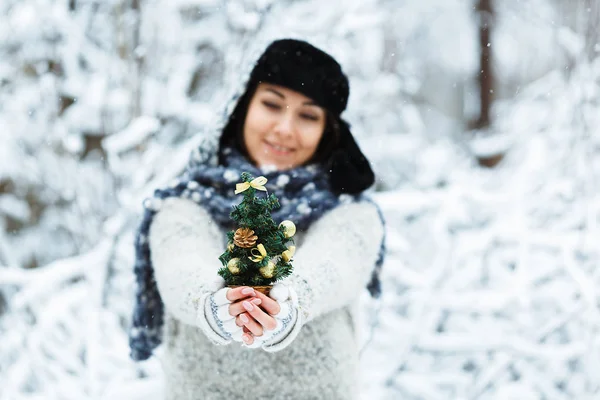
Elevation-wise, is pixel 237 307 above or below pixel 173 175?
above

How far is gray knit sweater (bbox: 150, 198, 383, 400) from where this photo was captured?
1.23 m

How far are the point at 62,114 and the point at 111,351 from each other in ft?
4.20

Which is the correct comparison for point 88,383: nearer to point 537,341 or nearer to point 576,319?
point 537,341

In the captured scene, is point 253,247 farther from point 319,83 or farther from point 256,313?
point 319,83

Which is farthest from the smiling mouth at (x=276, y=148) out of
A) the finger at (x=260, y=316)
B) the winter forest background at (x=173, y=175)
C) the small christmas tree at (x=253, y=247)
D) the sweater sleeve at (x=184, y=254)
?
the winter forest background at (x=173, y=175)

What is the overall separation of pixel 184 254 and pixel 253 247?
0.33 metres

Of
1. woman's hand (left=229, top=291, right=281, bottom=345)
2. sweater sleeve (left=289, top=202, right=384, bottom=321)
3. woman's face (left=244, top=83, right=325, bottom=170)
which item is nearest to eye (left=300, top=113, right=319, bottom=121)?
woman's face (left=244, top=83, right=325, bottom=170)

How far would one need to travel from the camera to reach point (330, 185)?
1508mm

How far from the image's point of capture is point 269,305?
3.24 ft

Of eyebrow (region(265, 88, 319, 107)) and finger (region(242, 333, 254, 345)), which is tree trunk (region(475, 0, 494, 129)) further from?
finger (region(242, 333, 254, 345))

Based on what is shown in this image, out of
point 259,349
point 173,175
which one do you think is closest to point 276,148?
point 259,349

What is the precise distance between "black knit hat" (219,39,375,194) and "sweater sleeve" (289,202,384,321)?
0.09 meters

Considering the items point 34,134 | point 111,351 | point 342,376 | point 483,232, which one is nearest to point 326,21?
point 483,232

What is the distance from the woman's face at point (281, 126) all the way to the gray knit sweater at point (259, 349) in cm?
21
